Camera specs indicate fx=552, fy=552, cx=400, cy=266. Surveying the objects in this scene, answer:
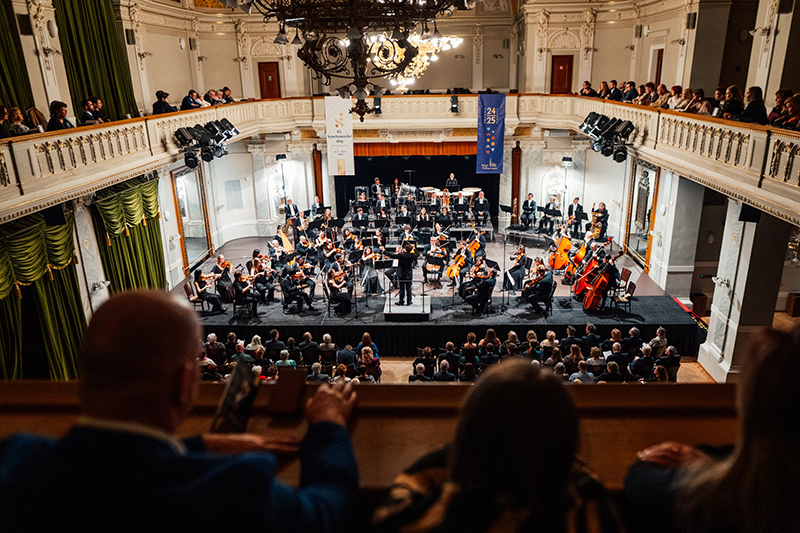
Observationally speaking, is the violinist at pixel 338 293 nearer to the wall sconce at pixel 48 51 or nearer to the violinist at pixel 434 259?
the violinist at pixel 434 259

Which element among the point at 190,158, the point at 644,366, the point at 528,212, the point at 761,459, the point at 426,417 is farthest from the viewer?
the point at 528,212

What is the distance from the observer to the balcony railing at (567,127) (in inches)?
290

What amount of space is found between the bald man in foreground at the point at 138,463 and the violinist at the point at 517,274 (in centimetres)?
1187

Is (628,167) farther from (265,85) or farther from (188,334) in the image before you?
(188,334)

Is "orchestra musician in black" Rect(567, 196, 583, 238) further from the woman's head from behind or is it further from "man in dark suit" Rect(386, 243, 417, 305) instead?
the woman's head from behind

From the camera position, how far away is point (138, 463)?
1005mm

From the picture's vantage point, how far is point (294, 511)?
3.53 feet

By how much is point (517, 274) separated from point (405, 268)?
9.17 feet

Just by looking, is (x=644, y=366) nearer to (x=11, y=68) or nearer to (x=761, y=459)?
(x=761, y=459)

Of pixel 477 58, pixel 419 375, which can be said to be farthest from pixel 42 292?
pixel 477 58

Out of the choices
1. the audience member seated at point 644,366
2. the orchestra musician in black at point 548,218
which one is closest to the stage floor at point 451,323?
the audience member seated at point 644,366

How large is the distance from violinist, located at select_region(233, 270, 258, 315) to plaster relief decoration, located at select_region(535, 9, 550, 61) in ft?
40.7

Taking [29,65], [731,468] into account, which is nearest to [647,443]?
[731,468]

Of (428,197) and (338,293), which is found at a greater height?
(428,197)
